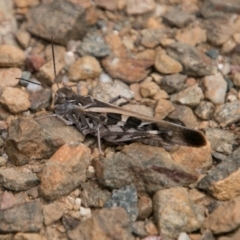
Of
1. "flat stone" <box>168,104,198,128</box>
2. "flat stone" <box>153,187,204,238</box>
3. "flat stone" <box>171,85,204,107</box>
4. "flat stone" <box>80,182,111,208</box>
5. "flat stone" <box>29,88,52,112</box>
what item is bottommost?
"flat stone" <box>80,182,111,208</box>

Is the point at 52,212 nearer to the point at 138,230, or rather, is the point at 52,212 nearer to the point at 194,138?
the point at 138,230

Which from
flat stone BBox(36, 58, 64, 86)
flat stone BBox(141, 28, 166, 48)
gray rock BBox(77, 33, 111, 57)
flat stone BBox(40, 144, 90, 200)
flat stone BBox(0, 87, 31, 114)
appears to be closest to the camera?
flat stone BBox(40, 144, 90, 200)

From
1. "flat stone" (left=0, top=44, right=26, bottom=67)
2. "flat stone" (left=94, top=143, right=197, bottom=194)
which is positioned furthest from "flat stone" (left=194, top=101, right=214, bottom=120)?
"flat stone" (left=0, top=44, right=26, bottom=67)

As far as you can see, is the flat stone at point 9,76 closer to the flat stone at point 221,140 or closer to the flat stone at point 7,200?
the flat stone at point 7,200

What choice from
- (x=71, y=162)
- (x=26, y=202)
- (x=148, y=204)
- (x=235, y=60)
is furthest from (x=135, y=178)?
(x=235, y=60)

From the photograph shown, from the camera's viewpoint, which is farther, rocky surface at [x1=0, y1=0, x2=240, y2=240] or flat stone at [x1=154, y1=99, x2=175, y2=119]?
flat stone at [x1=154, y1=99, x2=175, y2=119]

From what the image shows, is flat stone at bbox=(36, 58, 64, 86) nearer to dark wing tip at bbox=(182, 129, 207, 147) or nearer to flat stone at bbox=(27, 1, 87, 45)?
flat stone at bbox=(27, 1, 87, 45)

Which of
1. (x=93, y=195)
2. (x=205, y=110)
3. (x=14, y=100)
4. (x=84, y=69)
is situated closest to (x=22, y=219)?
(x=93, y=195)

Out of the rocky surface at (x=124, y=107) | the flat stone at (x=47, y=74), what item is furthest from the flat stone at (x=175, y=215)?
the flat stone at (x=47, y=74)

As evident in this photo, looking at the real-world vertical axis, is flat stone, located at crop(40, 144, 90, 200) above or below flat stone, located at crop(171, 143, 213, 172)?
below
